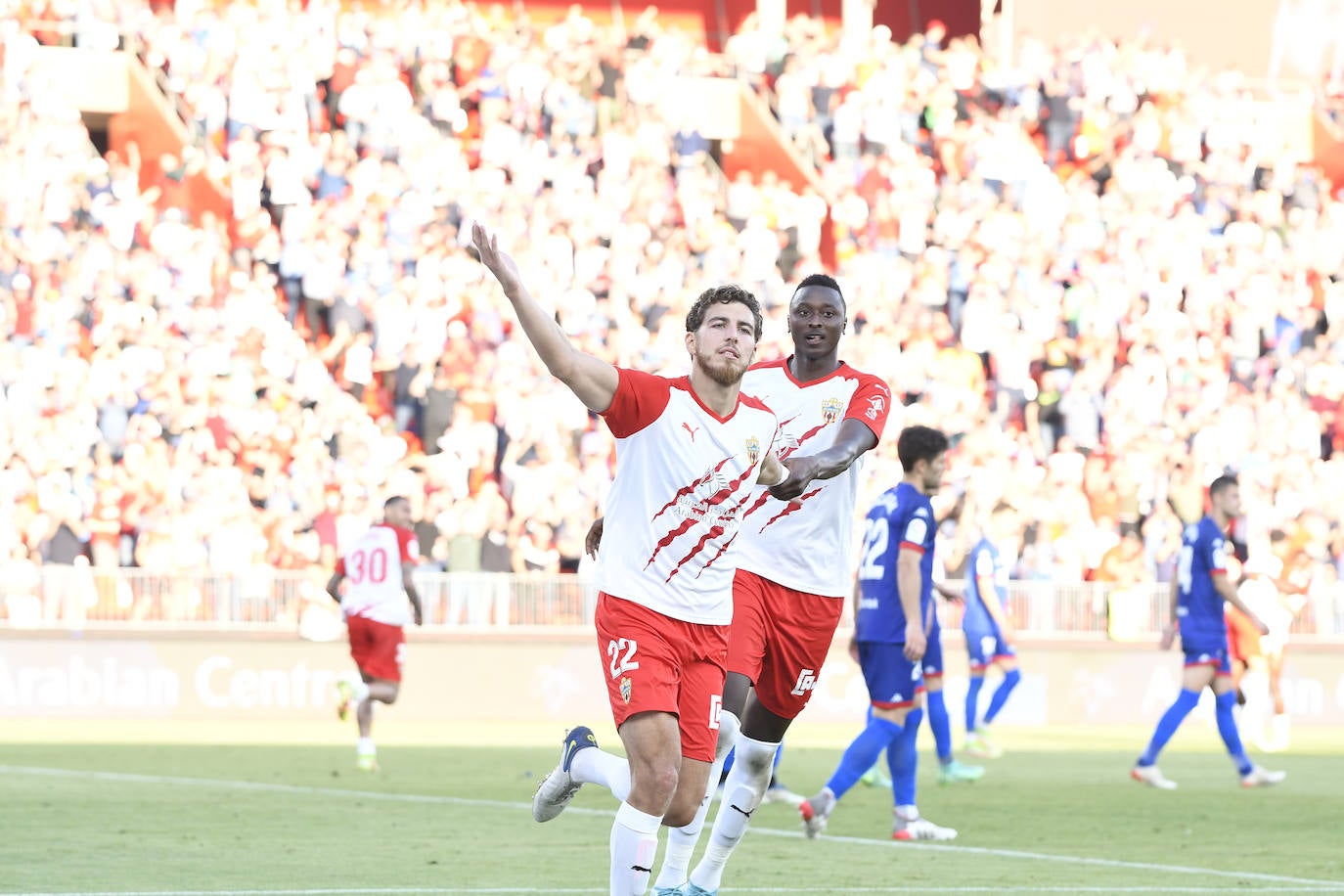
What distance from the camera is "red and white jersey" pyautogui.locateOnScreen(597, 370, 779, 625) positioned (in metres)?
7.95

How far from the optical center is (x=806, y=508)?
9.82 meters

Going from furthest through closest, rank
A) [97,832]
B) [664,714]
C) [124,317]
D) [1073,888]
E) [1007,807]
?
[124,317], [1007,807], [97,832], [1073,888], [664,714]

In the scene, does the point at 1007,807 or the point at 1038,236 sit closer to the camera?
the point at 1007,807

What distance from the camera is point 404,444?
83.5 ft

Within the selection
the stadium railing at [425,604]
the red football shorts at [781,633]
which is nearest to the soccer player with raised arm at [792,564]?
the red football shorts at [781,633]

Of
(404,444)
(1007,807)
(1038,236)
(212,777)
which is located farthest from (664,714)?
(1038,236)

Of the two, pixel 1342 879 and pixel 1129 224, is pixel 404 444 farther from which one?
pixel 1342 879

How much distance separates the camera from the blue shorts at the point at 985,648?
19.5 m

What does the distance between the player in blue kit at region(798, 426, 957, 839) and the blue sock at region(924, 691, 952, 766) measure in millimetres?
2700

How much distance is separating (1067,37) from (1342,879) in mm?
27281

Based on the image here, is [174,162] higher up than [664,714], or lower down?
higher up

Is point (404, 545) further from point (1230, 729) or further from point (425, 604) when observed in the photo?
point (1230, 729)

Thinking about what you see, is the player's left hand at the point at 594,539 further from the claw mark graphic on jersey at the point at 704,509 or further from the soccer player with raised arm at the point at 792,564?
the soccer player with raised arm at the point at 792,564

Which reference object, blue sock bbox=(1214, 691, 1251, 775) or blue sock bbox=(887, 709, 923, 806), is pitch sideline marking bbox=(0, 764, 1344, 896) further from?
blue sock bbox=(1214, 691, 1251, 775)
